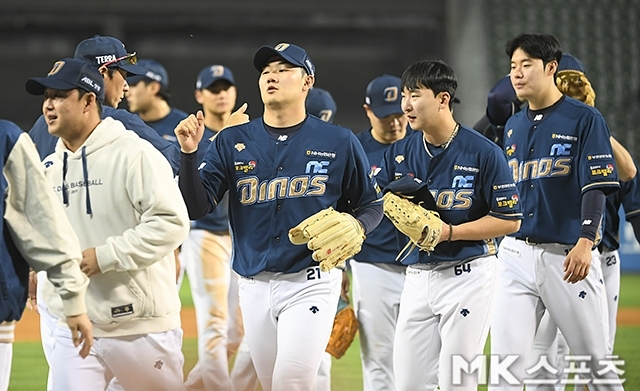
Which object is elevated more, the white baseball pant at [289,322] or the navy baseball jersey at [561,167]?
the navy baseball jersey at [561,167]

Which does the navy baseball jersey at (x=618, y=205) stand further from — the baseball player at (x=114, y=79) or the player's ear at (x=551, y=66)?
the baseball player at (x=114, y=79)

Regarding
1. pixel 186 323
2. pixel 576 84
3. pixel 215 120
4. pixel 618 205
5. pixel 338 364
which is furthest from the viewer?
pixel 186 323

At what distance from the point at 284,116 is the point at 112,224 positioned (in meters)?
1.09

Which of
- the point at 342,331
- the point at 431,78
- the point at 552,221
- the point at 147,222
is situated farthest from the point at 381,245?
the point at 147,222

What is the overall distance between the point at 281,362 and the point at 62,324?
991 millimetres

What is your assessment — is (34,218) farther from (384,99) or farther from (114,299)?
(384,99)

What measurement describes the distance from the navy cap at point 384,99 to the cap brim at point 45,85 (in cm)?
279

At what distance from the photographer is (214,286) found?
274 inches

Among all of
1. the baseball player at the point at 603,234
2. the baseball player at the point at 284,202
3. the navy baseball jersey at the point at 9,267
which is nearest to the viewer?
the navy baseball jersey at the point at 9,267

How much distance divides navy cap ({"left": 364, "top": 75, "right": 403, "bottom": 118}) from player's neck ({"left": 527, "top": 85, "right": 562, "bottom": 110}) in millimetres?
1076

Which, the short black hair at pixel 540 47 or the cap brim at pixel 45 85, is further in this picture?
the short black hair at pixel 540 47

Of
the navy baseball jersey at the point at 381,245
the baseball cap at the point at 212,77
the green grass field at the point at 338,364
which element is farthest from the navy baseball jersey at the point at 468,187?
the baseball cap at the point at 212,77

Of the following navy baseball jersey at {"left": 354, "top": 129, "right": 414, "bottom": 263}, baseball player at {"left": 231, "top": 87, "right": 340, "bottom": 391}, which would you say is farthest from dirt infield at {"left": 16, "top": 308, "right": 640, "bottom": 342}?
navy baseball jersey at {"left": 354, "top": 129, "right": 414, "bottom": 263}

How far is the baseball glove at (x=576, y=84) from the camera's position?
18.8 feet
